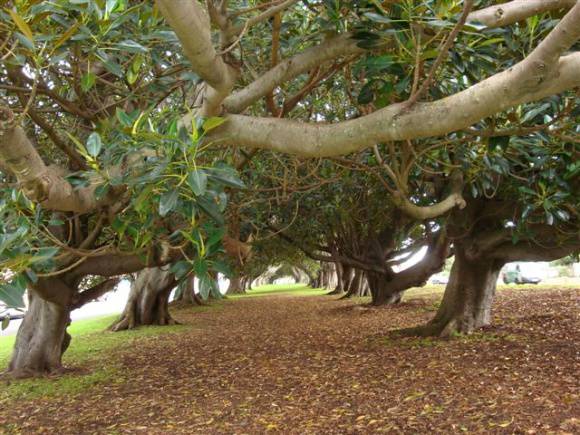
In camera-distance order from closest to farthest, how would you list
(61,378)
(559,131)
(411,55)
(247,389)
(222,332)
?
(411,55) < (559,131) < (247,389) < (61,378) < (222,332)

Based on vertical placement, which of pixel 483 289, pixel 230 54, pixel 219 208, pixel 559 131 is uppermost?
pixel 230 54

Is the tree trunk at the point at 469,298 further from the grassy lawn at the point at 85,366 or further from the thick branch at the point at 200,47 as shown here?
the thick branch at the point at 200,47

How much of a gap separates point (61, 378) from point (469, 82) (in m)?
5.83

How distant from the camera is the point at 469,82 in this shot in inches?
159

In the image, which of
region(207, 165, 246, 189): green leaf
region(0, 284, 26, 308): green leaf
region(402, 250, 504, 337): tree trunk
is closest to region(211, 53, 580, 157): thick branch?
region(207, 165, 246, 189): green leaf

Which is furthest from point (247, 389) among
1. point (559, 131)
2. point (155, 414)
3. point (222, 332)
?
point (222, 332)

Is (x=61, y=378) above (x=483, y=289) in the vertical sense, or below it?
below

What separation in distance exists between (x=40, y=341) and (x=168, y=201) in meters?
5.48

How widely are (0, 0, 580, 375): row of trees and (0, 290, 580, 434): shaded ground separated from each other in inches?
44.7

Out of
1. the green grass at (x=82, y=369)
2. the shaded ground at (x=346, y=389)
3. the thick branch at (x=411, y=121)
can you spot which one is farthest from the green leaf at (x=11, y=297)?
the green grass at (x=82, y=369)

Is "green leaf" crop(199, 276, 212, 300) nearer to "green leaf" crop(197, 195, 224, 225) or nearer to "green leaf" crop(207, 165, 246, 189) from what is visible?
"green leaf" crop(197, 195, 224, 225)

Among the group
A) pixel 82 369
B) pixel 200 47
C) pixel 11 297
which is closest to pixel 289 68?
pixel 200 47

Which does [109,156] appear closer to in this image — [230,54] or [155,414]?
[230,54]

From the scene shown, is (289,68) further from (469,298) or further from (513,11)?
(469,298)
